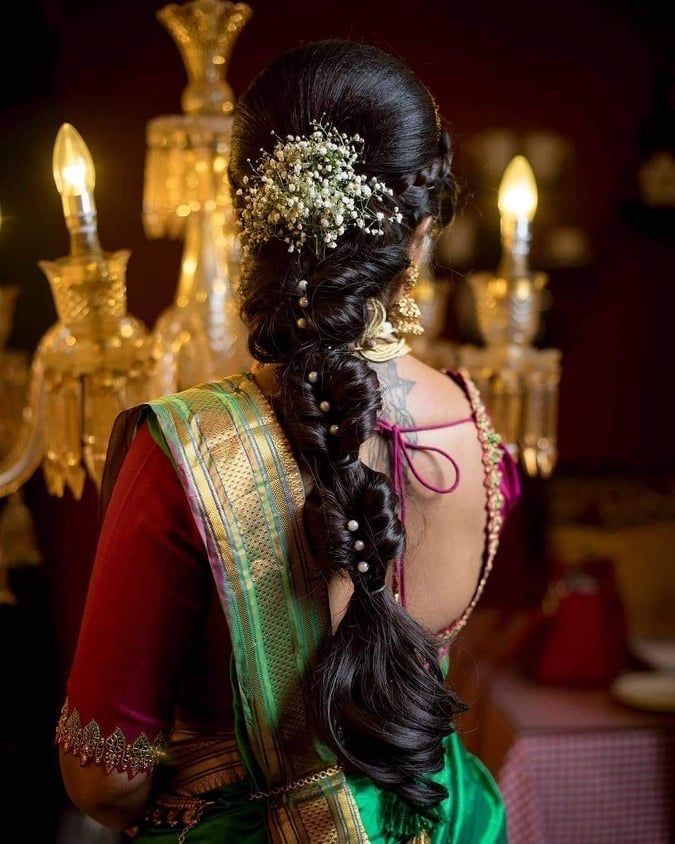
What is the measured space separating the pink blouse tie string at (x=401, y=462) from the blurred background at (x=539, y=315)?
70 cm

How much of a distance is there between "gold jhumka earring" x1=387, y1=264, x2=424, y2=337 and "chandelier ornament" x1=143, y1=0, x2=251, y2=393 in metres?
0.38

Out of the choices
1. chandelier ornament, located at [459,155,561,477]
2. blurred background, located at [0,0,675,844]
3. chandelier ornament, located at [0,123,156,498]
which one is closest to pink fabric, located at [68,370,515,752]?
chandelier ornament, located at [0,123,156,498]

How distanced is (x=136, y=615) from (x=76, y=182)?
19.3 inches

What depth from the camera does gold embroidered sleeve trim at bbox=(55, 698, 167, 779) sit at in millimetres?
900

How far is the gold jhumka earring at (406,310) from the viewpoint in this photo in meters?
0.98

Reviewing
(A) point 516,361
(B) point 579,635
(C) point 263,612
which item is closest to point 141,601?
(C) point 263,612

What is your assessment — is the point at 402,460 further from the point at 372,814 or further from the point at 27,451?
the point at 27,451

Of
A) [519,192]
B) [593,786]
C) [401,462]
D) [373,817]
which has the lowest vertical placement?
[593,786]

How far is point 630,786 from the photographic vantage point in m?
1.78

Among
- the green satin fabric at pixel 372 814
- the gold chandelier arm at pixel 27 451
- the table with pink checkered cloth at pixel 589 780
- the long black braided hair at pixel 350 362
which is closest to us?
the long black braided hair at pixel 350 362

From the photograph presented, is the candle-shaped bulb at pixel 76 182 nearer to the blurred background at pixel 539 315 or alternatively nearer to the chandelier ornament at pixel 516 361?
the chandelier ornament at pixel 516 361

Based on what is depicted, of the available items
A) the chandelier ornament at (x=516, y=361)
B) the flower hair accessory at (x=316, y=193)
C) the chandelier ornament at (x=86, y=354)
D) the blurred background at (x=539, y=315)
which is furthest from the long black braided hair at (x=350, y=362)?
the blurred background at (x=539, y=315)

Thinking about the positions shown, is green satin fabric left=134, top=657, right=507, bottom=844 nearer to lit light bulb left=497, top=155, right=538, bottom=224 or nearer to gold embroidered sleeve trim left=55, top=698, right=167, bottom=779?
gold embroidered sleeve trim left=55, top=698, right=167, bottom=779

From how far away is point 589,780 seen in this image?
177 centimetres
